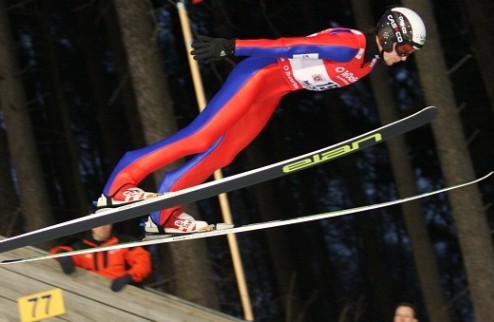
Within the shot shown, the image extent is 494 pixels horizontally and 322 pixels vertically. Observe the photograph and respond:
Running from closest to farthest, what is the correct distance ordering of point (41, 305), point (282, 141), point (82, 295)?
point (41, 305) → point (82, 295) → point (282, 141)

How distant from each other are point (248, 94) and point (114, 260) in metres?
1.44

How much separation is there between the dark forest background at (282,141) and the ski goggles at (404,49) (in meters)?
2.52

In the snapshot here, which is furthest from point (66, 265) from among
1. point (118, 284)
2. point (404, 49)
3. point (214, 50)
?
point (404, 49)

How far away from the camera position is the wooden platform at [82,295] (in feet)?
15.3

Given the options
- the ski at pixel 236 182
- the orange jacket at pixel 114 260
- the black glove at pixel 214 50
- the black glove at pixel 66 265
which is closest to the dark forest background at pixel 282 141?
the orange jacket at pixel 114 260

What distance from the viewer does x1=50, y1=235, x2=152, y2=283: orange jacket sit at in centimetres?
485

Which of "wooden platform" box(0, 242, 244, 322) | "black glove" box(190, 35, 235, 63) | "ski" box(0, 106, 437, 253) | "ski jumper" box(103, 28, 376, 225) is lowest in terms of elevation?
"wooden platform" box(0, 242, 244, 322)

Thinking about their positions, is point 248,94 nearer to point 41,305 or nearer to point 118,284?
point 118,284

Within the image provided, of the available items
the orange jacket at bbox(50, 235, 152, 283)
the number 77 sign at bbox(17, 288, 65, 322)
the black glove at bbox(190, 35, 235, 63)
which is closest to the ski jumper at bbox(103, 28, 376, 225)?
the black glove at bbox(190, 35, 235, 63)

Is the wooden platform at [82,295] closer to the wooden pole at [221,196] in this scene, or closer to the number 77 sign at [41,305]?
the number 77 sign at [41,305]

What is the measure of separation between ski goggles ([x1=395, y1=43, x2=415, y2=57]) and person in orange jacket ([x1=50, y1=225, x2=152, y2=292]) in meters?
1.84

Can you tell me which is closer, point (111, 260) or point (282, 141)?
point (111, 260)

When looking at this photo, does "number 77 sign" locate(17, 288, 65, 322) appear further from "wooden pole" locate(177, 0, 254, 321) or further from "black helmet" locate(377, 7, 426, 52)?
"black helmet" locate(377, 7, 426, 52)

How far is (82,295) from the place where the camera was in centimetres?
472
